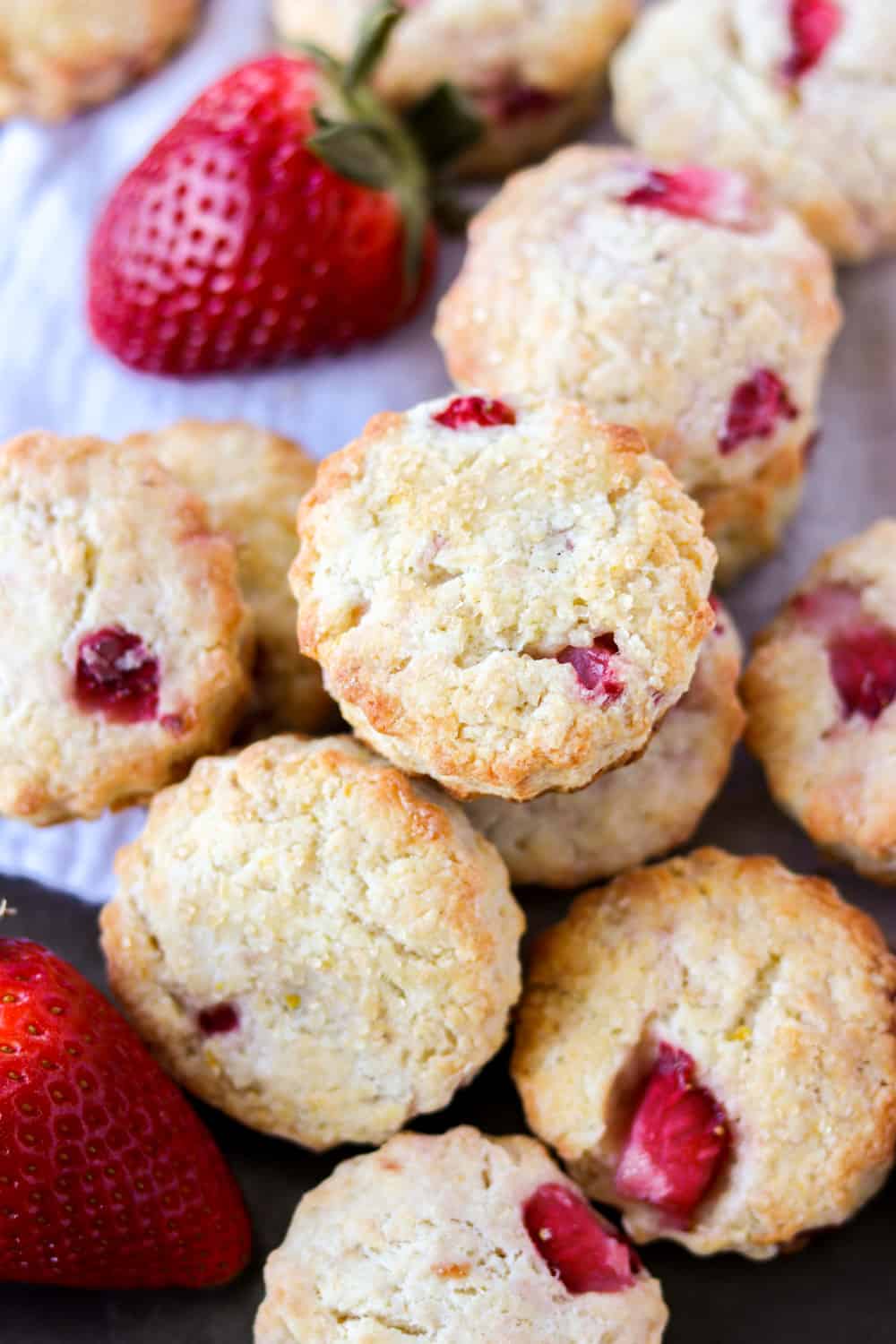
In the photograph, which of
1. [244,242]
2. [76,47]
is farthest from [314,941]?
[76,47]

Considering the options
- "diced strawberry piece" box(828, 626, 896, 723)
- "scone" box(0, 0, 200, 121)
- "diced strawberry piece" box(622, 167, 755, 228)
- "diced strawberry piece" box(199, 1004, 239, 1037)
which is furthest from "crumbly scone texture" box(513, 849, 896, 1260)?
"scone" box(0, 0, 200, 121)

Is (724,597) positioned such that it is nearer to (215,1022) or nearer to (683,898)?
(683,898)

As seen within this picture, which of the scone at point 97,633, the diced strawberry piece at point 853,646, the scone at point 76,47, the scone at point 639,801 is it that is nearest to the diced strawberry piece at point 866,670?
the diced strawberry piece at point 853,646

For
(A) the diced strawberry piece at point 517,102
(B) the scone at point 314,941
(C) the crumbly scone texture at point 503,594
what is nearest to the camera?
(C) the crumbly scone texture at point 503,594

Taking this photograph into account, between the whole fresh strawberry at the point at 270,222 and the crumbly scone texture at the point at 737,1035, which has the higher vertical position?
the whole fresh strawberry at the point at 270,222

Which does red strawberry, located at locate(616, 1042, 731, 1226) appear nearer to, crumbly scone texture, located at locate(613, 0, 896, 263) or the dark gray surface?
the dark gray surface

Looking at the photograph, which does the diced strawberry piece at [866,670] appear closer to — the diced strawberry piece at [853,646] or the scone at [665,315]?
the diced strawberry piece at [853,646]
